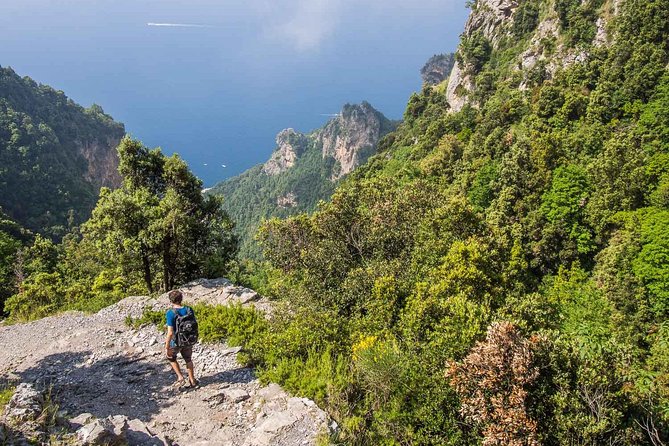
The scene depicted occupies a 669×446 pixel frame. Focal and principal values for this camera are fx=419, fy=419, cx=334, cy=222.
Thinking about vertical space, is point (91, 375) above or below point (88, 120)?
below

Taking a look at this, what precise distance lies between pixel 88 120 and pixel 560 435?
131 meters

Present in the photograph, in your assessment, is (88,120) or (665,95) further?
(88,120)

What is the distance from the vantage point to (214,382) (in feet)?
31.1

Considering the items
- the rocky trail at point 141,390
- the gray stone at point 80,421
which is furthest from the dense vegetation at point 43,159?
the gray stone at point 80,421

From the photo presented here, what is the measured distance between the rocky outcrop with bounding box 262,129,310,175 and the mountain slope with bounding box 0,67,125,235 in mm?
71926

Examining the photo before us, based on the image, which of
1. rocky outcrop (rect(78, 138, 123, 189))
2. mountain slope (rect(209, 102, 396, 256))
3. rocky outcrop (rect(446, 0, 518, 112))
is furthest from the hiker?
mountain slope (rect(209, 102, 396, 256))

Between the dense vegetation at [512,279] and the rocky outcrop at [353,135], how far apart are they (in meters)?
99.2

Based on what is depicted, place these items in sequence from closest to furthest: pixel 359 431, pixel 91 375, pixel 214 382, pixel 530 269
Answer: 1. pixel 359 431
2. pixel 214 382
3. pixel 91 375
4. pixel 530 269

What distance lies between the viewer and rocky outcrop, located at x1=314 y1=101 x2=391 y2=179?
505 ft

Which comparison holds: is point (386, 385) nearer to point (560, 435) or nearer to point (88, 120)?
point (560, 435)

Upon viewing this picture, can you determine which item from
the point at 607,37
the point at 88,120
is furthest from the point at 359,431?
the point at 88,120

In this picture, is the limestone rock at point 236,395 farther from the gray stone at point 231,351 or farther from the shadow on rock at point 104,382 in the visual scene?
the gray stone at point 231,351

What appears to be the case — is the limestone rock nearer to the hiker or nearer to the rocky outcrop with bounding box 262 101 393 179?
the hiker

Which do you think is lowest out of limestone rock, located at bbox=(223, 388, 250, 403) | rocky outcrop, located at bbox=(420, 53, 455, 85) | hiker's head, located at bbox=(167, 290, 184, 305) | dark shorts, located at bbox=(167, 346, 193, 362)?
limestone rock, located at bbox=(223, 388, 250, 403)
